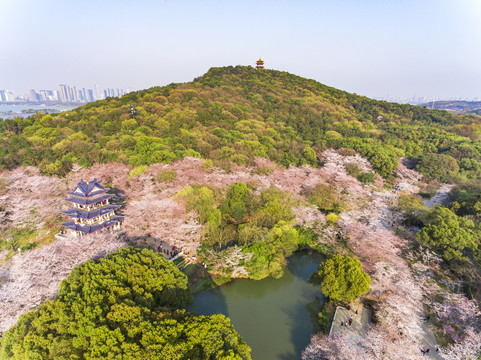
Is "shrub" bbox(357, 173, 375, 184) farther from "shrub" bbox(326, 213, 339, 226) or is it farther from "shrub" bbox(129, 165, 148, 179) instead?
"shrub" bbox(129, 165, 148, 179)

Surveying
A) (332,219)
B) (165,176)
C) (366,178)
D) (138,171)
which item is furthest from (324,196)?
(138,171)

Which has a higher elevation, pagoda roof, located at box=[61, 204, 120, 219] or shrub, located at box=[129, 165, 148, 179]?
shrub, located at box=[129, 165, 148, 179]

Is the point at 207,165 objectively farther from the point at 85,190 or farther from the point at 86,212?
the point at 86,212

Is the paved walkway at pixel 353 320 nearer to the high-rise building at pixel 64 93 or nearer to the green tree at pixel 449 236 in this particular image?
the green tree at pixel 449 236

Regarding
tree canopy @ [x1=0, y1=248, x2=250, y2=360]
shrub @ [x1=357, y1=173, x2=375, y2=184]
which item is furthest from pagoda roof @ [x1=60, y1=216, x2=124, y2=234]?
shrub @ [x1=357, y1=173, x2=375, y2=184]

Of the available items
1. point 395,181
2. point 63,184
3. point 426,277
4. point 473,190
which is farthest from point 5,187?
point 473,190

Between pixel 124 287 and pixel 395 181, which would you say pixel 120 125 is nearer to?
pixel 124 287

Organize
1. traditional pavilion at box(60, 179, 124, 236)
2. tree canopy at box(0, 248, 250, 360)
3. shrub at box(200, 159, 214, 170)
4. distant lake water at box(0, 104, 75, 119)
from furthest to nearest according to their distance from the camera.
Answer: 1. distant lake water at box(0, 104, 75, 119)
2. shrub at box(200, 159, 214, 170)
3. traditional pavilion at box(60, 179, 124, 236)
4. tree canopy at box(0, 248, 250, 360)
